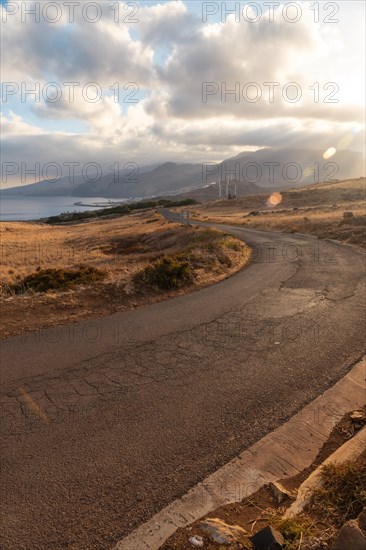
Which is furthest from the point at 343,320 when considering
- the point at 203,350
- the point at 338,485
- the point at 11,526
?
the point at 11,526

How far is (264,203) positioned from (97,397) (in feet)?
302

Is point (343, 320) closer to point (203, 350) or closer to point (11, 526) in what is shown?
point (203, 350)

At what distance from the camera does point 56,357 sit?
7.66m

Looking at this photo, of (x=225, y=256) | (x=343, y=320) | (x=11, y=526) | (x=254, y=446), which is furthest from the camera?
(x=225, y=256)

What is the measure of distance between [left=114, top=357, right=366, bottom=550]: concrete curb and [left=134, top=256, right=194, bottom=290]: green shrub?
308 inches

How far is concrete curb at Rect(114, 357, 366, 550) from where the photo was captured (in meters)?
3.76

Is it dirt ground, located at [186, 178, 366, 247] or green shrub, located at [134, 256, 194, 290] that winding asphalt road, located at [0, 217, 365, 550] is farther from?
dirt ground, located at [186, 178, 366, 247]

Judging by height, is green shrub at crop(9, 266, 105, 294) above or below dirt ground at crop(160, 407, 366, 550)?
above

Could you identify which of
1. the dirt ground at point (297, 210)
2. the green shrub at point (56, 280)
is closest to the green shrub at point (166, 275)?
the green shrub at point (56, 280)

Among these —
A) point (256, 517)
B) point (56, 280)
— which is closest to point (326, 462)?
point (256, 517)

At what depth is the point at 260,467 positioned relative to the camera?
15.2ft

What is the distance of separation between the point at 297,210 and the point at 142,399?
6279 centimetres

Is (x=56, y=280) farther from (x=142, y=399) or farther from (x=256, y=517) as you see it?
(x=256, y=517)

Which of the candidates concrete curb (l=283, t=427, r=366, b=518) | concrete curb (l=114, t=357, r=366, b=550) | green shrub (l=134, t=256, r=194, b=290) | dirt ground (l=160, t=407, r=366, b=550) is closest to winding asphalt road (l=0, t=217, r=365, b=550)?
concrete curb (l=114, t=357, r=366, b=550)
